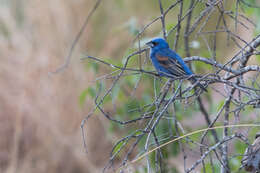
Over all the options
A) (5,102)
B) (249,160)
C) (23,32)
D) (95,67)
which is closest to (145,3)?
(23,32)

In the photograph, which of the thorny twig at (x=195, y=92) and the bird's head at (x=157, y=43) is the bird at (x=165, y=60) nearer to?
→ the bird's head at (x=157, y=43)

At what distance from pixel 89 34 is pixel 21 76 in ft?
5.40

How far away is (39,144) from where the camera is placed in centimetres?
762

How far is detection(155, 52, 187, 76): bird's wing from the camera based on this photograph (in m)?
3.22

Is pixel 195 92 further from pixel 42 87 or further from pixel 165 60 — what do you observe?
pixel 42 87

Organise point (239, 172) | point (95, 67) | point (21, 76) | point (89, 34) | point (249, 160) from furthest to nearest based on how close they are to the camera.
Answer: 1. point (89, 34)
2. point (21, 76)
3. point (95, 67)
4. point (249, 160)
5. point (239, 172)

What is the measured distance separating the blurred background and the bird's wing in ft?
12.5

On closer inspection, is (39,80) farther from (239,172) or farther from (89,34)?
(239,172)

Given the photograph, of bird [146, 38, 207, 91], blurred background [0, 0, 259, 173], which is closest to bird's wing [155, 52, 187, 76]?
bird [146, 38, 207, 91]

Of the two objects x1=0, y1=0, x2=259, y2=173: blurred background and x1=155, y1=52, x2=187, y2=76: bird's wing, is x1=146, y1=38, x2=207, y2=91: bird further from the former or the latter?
x1=0, y1=0, x2=259, y2=173: blurred background

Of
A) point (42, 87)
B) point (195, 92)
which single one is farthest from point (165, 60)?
point (42, 87)

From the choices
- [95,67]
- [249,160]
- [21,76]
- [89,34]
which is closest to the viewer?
[249,160]

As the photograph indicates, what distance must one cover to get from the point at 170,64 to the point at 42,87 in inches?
178

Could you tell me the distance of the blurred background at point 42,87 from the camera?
7379mm
